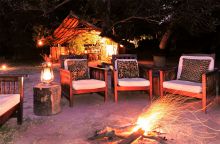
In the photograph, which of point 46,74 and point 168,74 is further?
point 168,74

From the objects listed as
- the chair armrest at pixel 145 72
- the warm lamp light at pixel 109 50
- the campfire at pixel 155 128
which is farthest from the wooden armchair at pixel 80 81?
the warm lamp light at pixel 109 50

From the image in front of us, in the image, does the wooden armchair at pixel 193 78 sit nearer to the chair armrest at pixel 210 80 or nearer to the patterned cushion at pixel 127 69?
the chair armrest at pixel 210 80

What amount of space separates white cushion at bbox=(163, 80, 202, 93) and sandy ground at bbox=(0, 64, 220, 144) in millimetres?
450

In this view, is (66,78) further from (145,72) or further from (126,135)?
(126,135)

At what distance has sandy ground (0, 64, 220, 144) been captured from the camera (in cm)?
353

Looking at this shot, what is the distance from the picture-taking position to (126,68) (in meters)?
6.03

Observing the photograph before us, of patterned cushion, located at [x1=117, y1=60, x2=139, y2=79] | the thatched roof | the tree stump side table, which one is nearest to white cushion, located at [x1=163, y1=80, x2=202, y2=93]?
patterned cushion, located at [x1=117, y1=60, x2=139, y2=79]

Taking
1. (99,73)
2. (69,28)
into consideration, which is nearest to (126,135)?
(99,73)

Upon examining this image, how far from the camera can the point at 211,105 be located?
5.08m

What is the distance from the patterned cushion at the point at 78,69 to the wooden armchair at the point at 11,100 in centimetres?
180

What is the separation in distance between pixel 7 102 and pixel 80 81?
2.17 meters

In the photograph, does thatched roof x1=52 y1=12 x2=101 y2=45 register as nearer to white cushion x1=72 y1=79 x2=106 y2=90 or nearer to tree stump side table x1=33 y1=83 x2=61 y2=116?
white cushion x1=72 y1=79 x2=106 y2=90

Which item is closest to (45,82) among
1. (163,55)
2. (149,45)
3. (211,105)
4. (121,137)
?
(121,137)

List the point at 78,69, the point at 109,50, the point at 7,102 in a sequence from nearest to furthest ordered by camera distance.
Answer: the point at 7,102, the point at 78,69, the point at 109,50
